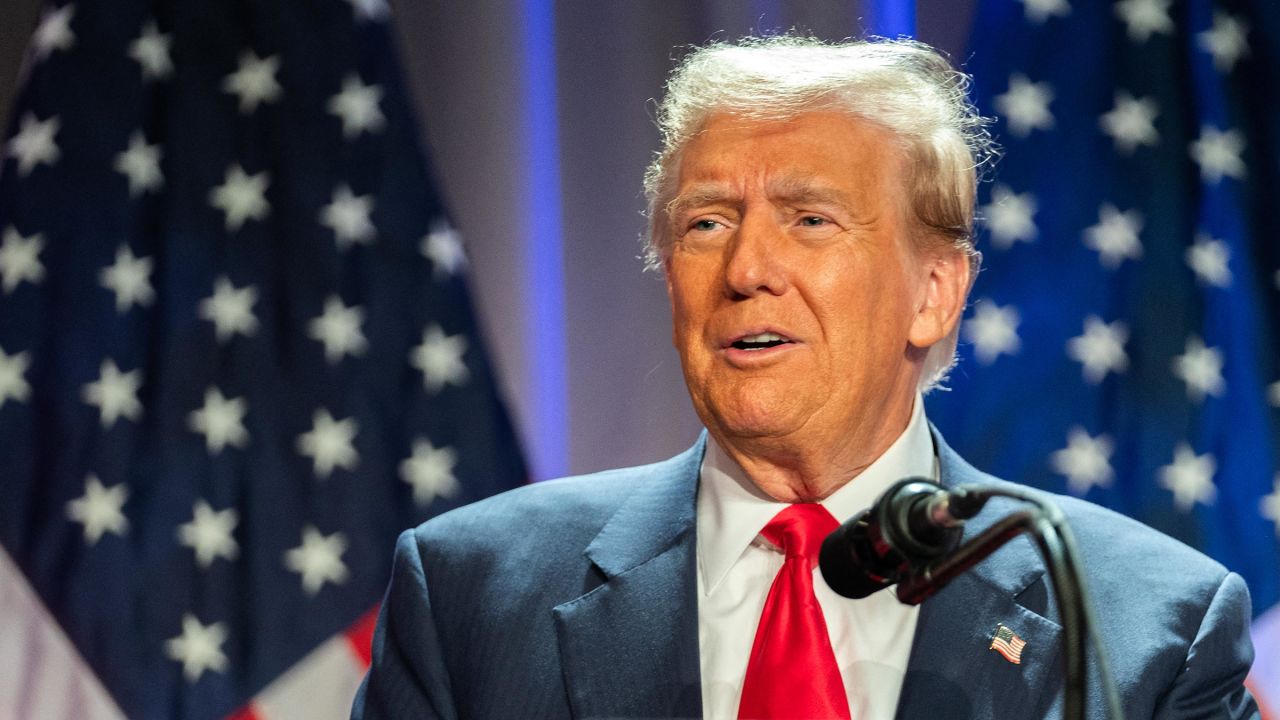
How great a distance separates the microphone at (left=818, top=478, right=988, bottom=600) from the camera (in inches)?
45.3

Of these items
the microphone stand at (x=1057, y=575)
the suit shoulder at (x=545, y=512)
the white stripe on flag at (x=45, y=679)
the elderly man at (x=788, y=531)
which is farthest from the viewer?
the white stripe on flag at (x=45, y=679)

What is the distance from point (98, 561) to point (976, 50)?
1922 millimetres

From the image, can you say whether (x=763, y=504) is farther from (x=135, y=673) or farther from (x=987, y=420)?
(x=135, y=673)

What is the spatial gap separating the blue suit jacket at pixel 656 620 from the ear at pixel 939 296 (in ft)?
0.61

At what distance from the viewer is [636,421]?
265 cm

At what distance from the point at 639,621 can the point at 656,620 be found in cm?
2

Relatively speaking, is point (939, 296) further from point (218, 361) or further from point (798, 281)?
point (218, 361)

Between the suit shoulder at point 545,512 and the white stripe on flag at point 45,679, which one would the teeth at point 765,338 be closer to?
the suit shoulder at point 545,512

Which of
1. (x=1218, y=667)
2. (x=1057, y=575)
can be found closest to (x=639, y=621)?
(x=1218, y=667)

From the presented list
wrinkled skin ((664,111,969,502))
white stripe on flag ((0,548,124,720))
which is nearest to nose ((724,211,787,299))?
wrinkled skin ((664,111,969,502))

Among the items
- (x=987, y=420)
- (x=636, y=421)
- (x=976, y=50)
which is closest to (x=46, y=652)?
(x=636, y=421)

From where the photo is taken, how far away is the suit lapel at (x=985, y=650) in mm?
1789

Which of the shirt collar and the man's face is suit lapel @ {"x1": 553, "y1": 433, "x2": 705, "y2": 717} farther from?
the man's face

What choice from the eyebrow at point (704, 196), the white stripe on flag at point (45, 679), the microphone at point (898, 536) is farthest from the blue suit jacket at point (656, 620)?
the white stripe on flag at point (45, 679)
